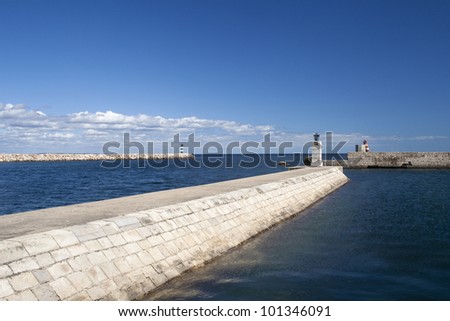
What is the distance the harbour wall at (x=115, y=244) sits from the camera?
18.2 ft

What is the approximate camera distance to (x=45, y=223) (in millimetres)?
7543

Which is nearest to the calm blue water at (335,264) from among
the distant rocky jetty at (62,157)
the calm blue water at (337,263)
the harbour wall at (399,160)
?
the calm blue water at (337,263)

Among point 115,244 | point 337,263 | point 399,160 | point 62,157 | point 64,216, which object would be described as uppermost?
point 62,157

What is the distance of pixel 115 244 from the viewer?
7113 millimetres

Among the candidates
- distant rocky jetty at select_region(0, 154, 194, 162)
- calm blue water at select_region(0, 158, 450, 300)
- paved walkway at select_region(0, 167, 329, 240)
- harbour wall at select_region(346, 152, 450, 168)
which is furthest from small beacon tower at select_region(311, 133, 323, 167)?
distant rocky jetty at select_region(0, 154, 194, 162)

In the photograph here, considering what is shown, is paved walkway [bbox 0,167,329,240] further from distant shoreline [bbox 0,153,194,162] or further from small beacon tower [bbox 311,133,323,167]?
distant shoreline [bbox 0,153,194,162]

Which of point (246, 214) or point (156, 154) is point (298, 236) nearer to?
point (246, 214)

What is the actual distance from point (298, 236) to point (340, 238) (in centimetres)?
111

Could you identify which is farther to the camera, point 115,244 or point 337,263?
point 337,263

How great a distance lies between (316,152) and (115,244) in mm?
34634

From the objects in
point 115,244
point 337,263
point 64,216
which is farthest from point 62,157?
point 115,244

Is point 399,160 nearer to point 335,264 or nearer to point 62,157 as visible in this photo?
point 335,264
